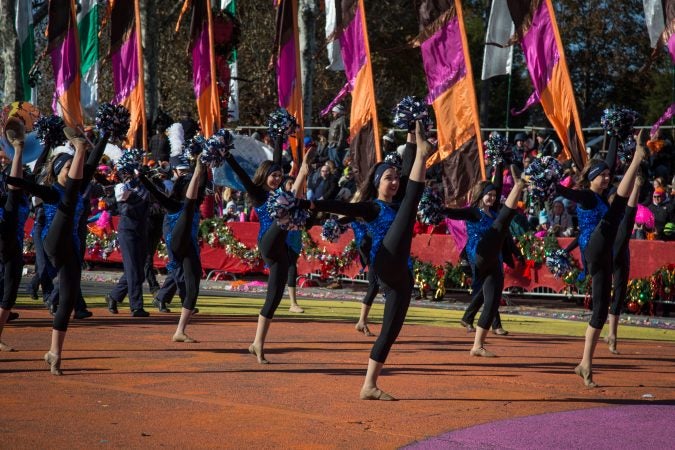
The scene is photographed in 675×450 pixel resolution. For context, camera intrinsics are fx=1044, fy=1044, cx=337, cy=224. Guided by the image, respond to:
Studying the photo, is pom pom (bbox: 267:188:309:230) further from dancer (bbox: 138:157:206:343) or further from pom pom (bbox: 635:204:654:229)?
pom pom (bbox: 635:204:654:229)

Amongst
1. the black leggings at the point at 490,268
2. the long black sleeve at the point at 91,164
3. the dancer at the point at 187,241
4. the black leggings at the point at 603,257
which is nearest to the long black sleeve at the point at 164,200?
the dancer at the point at 187,241

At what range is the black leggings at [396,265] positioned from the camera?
24.4 ft

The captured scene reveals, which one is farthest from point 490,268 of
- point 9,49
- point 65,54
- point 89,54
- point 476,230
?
point 9,49

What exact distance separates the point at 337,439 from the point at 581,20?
118 ft

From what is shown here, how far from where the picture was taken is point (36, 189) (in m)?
8.66

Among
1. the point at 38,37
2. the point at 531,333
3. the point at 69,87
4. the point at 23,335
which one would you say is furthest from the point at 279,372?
the point at 38,37

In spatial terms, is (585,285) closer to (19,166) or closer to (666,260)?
(666,260)

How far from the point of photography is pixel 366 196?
8.37 meters

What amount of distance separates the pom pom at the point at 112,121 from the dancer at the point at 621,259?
17.1 feet

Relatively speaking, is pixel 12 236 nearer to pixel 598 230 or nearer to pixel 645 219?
pixel 598 230

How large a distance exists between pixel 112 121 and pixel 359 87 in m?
8.99

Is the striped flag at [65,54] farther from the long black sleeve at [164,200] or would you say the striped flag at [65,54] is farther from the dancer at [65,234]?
the dancer at [65,234]

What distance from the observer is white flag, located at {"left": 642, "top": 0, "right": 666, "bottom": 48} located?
14.5 metres

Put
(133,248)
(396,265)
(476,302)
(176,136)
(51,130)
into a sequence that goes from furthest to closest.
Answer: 1. (176,136)
2. (133,248)
3. (476,302)
4. (51,130)
5. (396,265)
